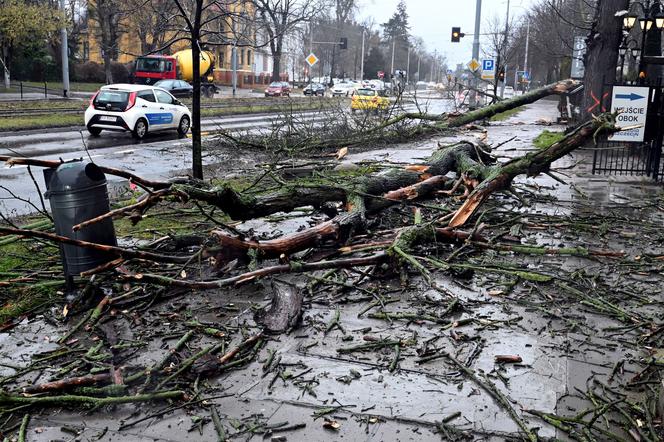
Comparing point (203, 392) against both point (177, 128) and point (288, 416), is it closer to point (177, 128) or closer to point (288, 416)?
point (288, 416)

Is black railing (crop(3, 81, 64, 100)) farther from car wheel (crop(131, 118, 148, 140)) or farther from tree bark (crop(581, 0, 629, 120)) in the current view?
tree bark (crop(581, 0, 629, 120))

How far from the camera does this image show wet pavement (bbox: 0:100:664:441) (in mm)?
3969

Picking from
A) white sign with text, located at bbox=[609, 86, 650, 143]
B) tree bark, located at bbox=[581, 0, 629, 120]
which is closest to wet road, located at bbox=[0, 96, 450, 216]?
white sign with text, located at bbox=[609, 86, 650, 143]

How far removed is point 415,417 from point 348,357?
92 centimetres

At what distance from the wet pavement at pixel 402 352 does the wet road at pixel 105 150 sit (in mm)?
5711

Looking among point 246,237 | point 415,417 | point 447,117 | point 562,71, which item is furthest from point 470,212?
point 562,71

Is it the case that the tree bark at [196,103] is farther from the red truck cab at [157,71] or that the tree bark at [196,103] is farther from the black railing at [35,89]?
the red truck cab at [157,71]

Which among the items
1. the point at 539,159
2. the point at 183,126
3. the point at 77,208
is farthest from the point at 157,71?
the point at 77,208

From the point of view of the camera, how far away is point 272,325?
207 inches

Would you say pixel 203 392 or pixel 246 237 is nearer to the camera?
pixel 203 392

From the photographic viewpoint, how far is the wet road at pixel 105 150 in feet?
41.0

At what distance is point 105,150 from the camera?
17.7 meters

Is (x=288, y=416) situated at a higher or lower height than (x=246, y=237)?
lower

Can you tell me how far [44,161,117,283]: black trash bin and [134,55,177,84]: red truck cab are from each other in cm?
4188
